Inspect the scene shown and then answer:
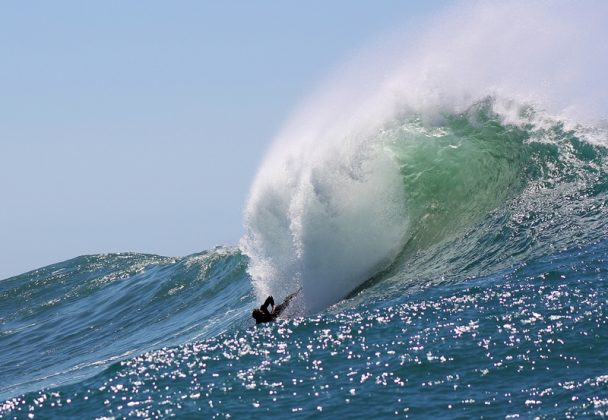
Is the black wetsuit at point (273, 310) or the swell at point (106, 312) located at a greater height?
the swell at point (106, 312)

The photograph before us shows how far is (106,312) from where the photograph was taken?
28984 millimetres

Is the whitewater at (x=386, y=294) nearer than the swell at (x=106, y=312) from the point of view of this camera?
Yes

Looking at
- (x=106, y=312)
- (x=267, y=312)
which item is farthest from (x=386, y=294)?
(x=106, y=312)

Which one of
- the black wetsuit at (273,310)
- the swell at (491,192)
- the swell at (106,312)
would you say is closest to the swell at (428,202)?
the swell at (491,192)

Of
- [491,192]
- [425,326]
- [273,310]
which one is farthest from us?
[491,192]

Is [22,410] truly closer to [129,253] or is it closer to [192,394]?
[192,394]

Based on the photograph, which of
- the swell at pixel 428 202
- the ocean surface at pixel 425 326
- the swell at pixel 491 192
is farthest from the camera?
the swell at pixel 428 202

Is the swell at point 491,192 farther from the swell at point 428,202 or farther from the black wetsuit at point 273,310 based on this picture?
the black wetsuit at point 273,310

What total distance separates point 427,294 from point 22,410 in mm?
7701

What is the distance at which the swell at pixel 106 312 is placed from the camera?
2162 cm

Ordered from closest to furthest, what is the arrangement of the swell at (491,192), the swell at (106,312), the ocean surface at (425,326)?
the ocean surface at (425,326)
the swell at (491,192)
the swell at (106,312)

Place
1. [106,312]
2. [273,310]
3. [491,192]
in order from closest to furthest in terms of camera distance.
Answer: [273,310]
[491,192]
[106,312]

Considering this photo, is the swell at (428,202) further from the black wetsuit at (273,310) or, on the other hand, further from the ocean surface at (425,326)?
the black wetsuit at (273,310)

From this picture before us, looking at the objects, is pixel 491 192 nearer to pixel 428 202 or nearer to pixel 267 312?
pixel 428 202
